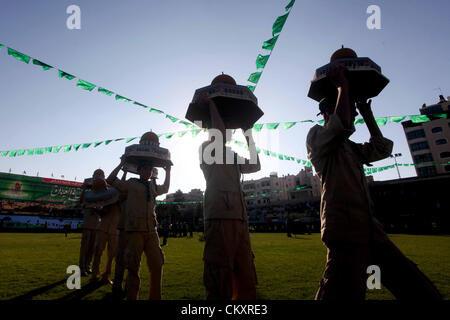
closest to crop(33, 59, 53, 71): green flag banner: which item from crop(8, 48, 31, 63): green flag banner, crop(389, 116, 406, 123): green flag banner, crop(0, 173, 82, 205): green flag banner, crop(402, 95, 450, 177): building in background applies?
crop(8, 48, 31, 63): green flag banner

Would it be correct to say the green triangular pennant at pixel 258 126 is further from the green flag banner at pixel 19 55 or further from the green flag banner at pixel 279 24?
the green flag banner at pixel 19 55

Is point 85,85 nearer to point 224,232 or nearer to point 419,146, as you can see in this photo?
point 224,232

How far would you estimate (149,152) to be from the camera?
388 centimetres

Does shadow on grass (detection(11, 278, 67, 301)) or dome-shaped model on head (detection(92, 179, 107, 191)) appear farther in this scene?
dome-shaped model on head (detection(92, 179, 107, 191))

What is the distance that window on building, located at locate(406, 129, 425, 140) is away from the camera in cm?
5288

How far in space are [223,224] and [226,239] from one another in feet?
0.42

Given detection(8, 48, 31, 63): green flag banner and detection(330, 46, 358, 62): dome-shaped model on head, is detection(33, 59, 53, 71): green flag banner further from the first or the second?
detection(330, 46, 358, 62): dome-shaped model on head

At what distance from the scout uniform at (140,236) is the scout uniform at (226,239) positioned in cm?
185

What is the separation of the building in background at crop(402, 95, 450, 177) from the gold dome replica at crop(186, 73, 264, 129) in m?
59.2

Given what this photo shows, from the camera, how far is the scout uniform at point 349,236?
6.08ft

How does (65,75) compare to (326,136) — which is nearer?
(326,136)

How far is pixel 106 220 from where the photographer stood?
6633 millimetres

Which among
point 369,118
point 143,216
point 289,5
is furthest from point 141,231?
point 289,5
